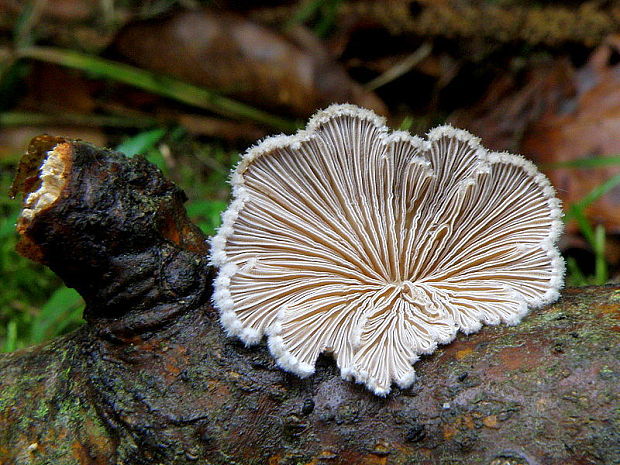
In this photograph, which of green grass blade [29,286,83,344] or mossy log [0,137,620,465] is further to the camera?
green grass blade [29,286,83,344]

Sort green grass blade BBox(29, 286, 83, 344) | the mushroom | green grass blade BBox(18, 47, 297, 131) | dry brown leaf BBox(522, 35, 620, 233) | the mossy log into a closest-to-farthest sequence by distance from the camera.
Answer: the mossy log
the mushroom
green grass blade BBox(29, 286, 83, 344)
dry brown leaf BBox(522, 35, 620, 233)
green grass blade BBox(18, 47, 297, 131)

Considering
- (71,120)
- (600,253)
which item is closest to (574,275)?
(600,253)

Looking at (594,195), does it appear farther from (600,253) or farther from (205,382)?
(205,382)

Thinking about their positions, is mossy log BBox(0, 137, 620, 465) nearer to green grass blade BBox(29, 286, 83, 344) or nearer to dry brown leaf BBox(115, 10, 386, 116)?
green grass blade BBox(29, 286, 83, 344)

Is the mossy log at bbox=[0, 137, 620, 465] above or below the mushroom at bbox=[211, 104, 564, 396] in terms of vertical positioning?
below

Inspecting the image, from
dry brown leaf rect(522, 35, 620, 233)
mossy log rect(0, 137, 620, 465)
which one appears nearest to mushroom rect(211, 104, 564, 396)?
mossy log rect(0, 137, 620, 465)

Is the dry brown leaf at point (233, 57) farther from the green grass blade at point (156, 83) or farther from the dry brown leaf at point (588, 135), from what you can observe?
the dry brown leaf at point (588, 135)

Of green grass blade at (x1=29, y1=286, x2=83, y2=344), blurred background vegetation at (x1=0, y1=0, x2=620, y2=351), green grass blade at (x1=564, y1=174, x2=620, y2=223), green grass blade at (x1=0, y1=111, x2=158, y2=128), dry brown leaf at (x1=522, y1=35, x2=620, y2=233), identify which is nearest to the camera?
green grass blade at (x1=29, y1=286, x2=83, y2=344)

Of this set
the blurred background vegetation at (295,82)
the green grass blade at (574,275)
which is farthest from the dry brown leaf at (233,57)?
the green grass blade at (574,275)
